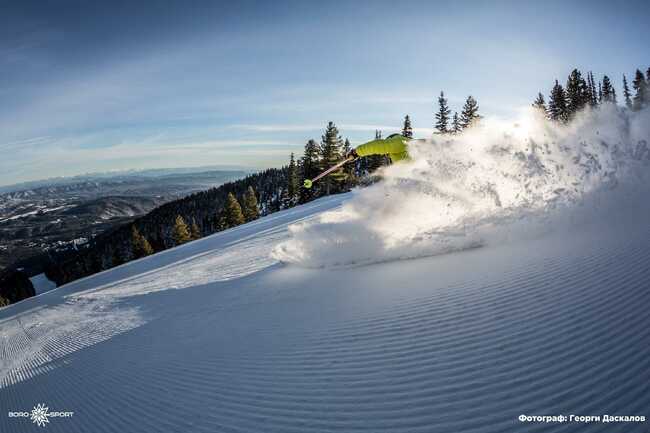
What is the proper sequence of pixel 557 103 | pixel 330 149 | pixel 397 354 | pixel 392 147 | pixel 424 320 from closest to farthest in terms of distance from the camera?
pixel 397 354 < pixel 424 320 < pixel 392 147 < pixel 330 149 < pixel 557 103

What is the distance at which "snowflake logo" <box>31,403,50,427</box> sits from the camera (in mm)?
5388

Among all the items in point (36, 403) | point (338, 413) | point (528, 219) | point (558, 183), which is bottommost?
point (36, 403)

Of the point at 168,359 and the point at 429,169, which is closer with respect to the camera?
the point at 168,359

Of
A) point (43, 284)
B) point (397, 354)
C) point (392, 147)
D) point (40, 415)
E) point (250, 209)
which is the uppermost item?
point (392, 147)

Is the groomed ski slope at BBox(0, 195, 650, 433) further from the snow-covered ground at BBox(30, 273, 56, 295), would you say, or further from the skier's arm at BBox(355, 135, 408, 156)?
the snow-covered ground at BBox(30, 273, 56, 295)

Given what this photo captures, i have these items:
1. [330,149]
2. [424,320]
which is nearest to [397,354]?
[424,320]

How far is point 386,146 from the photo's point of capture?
9.60 m

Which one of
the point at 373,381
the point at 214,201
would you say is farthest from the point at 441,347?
the point at 214,201

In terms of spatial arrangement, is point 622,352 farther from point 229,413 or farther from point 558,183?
point 558,183

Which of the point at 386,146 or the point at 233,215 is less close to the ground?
the point at 386,146

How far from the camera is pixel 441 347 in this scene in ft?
11.1

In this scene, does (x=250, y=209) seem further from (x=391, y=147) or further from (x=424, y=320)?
(x=424, y=320)

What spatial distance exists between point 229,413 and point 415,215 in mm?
6091

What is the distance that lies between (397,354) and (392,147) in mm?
7166
